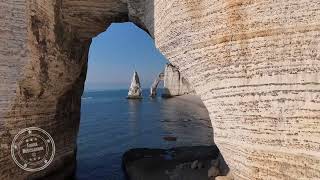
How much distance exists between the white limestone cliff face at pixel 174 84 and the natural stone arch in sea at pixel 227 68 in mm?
54034

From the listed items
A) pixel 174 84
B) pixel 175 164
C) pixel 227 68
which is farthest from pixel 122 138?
pixel 174 84

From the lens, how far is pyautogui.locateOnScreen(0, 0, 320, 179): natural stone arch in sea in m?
8.97

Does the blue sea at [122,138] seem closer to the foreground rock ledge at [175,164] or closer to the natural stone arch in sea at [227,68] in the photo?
the foreground rock ledge at [175,164]

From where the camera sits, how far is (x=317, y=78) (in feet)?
28.4

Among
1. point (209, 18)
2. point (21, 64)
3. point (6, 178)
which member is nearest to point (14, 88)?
point (21, 64)

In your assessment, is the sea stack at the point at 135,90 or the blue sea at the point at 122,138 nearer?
the blue sea at the point at 122,138

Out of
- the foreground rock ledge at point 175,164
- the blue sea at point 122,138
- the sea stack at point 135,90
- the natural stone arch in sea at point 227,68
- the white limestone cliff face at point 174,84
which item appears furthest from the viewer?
the sea stack at point 135,90

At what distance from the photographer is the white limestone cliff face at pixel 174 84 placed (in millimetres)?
70625

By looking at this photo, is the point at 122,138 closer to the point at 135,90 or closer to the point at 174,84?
the point at 174,84

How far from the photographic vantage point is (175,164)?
17969mm

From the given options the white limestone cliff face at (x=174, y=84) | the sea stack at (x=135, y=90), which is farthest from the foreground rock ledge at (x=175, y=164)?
the sea stack at (x=135, y=90)

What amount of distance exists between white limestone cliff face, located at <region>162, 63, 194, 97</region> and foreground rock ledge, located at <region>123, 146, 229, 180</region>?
48627 mm

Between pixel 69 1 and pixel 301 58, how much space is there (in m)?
11.2

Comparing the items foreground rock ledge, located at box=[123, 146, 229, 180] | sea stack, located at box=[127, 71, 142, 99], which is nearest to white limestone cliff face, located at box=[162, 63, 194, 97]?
sea stack, located at box=[127, 71, 142, 99]
